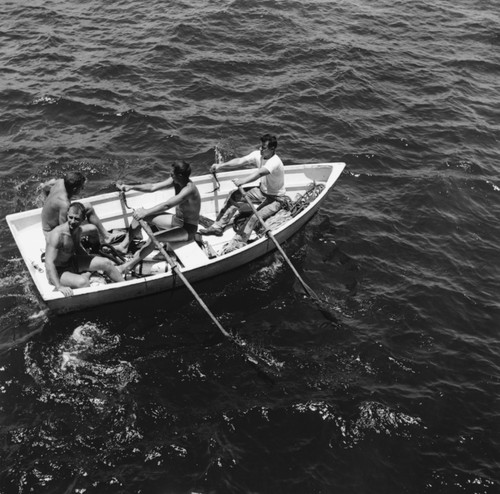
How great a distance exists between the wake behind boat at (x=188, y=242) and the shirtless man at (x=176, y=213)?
393mm

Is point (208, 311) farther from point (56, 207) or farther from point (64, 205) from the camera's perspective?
point (56, 207)

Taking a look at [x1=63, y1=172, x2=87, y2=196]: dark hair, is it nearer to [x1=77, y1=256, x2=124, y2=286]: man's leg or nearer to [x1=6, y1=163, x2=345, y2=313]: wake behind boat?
[x1=77, y1=256, x2=124, y2=286]: man's leg

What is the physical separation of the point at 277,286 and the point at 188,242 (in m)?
2.58

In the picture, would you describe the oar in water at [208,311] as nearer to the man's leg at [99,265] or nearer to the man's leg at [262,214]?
the man's leg at [99,265]

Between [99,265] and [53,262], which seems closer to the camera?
[53,262]

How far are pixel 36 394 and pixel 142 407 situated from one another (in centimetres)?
217

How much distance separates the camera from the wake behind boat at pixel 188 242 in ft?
38.7

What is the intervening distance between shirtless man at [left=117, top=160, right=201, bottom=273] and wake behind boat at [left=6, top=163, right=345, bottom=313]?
1.29 ft

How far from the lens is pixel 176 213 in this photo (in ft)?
43.1

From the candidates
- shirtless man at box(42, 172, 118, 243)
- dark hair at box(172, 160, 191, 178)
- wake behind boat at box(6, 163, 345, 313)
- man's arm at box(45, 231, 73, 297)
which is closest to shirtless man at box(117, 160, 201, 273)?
dark hair at box(172, 160, 191, 178)

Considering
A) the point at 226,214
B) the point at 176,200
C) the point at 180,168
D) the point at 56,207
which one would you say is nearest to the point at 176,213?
the point at 176,200

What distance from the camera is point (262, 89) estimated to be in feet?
72.2

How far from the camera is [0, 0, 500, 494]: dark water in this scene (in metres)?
9.86

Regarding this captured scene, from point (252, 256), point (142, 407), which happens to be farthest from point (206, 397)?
point (252, 256)
